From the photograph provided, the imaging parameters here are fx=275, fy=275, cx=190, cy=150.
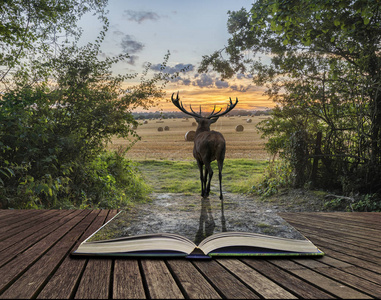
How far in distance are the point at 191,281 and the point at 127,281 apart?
28 cm

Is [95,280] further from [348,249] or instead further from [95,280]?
[348,249]

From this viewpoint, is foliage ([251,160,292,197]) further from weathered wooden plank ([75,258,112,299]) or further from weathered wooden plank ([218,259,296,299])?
weathered wooden plank ([75,258,112,299])

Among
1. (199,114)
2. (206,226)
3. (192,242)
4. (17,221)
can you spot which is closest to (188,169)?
(199,114)

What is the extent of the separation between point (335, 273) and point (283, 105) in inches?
210

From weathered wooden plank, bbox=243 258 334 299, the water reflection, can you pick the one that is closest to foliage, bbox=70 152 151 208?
the water reflection

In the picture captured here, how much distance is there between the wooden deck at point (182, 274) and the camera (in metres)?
1.09

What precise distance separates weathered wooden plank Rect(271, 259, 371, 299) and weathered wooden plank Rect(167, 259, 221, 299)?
436 mm

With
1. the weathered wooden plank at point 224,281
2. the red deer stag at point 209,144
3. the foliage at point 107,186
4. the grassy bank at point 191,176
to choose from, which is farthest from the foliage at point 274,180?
the weathered wooden plank at point 224,281

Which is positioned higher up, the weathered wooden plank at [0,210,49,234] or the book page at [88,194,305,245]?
the weathered wooden plank at [0,210,49,234]

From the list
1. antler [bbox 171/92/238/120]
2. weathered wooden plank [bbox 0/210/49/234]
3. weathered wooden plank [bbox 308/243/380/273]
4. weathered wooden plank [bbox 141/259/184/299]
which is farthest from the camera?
antler [bbox 171/92/238/120]

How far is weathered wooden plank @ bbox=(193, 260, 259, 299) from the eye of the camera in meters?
1.07

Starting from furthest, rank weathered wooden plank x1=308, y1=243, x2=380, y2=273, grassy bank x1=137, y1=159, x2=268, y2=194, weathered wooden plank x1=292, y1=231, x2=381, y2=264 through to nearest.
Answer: grassy bank x1=137, y1=159, x2=268, y2=194 → weathered wooden plank x1=292, y1=231, x2=381, y2=264 → weathered wooden plank x1=308, y1=243, x2=380, y2=273

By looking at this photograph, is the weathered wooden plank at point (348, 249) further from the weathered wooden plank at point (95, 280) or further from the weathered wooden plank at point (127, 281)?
the weathered wooden plank at point (95, 280)

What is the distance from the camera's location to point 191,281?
119 cm
